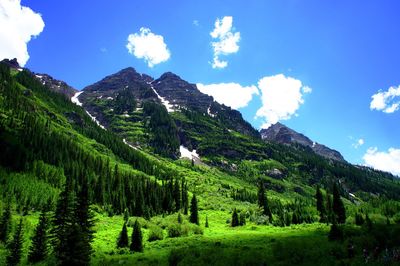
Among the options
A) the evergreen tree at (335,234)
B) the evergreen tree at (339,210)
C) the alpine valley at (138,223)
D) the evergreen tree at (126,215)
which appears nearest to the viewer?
the alpine valley at (138,223)

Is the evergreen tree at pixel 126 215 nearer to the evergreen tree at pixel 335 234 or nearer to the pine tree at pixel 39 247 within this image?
the pine tree at pixel 39 247

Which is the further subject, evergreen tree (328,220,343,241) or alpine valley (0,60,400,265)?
evergreen tree (328,220,343,241)

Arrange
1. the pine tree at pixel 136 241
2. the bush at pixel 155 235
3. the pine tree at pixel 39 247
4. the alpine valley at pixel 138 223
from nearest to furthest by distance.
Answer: the alpine valley at pixel 138 223, the pine tree at pixel 39 247, the pine tree at pixel 136 241, the bush at pixel 155 235

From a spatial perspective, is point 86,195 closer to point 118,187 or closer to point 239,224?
point 239,224

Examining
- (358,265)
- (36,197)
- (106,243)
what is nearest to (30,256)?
(106,243)

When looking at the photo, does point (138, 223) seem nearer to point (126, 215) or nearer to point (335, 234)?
point (335, 234)

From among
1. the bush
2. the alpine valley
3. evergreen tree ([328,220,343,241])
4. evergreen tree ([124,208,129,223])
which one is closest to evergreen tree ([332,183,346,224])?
the alpine valley

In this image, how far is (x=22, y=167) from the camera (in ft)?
490

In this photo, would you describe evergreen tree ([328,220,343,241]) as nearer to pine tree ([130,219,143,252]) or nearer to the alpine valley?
the alpine valley

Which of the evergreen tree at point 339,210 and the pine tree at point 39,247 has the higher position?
the evergreen tree at point 339,210

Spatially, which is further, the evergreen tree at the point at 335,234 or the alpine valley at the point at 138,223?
the evergreen tree at the point at 335,234

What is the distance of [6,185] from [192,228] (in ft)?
239

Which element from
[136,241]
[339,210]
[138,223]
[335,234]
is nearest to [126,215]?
[138,223]

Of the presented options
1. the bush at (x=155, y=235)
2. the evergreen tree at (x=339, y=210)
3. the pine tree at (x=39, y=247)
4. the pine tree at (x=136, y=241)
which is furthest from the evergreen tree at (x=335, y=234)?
the evergreen tree at (x=339, y=210)
